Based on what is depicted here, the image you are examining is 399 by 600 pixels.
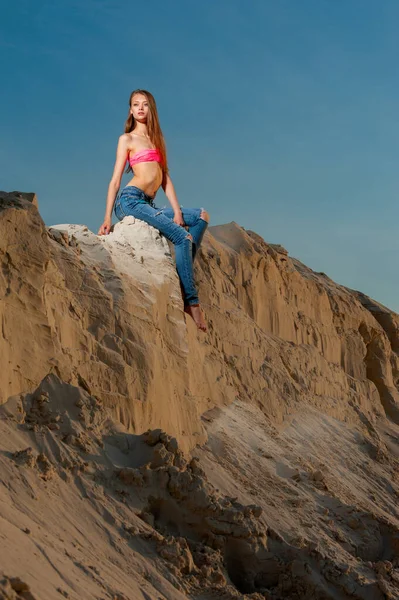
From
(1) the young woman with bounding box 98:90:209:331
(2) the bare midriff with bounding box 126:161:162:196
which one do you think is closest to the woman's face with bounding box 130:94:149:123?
Answer: (1) the young woman with bounding box 98:90:209:331

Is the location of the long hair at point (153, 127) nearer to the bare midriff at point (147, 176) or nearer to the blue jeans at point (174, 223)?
the bare midriff at point (147, 176)

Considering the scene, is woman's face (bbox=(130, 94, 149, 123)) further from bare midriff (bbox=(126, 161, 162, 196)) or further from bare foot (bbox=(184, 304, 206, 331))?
bare foot (bbox=(184, 304, 206, 331))

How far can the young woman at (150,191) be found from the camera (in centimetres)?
888

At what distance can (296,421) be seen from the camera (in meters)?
12.7

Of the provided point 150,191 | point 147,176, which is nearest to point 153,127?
point 147,176

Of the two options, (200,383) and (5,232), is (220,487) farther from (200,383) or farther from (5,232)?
(5,232)

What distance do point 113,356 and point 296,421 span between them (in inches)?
220

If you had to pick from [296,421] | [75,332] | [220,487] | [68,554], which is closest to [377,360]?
[296,421]

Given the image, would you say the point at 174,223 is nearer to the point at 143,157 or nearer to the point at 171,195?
the point at 171,195

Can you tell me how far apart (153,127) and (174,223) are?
1.06m

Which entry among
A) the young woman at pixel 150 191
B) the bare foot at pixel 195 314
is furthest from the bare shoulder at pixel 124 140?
the bare foot at pixel 195 314

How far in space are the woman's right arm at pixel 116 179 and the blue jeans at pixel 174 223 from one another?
175 millimetres

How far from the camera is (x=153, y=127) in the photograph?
29.5 ft

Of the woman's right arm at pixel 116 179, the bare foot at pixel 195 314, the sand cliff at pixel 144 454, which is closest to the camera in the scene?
the sand cliff at pixel 144 454
